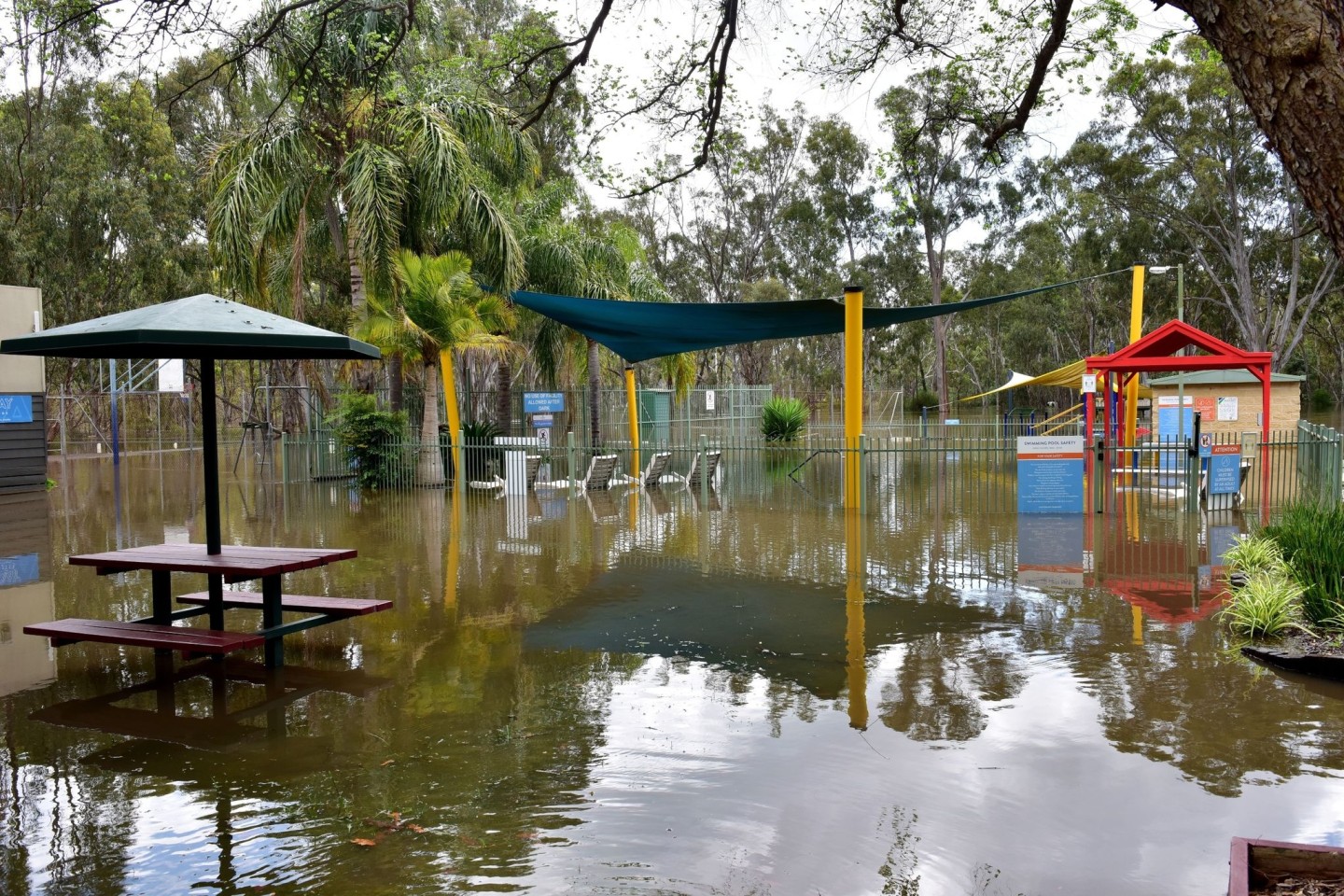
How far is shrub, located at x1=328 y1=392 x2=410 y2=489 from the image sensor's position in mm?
18391

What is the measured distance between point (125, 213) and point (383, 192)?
1734cm

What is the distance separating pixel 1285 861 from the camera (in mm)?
3180

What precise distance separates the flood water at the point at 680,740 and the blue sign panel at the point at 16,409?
1072 cm

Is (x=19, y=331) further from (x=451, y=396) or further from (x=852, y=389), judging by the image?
(x=852, y=389)

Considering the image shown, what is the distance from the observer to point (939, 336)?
141 feet

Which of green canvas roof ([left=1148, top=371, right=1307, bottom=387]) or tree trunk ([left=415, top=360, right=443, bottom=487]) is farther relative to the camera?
green canvas roof ([left=1148, top=371, right=1307, bottom=387])

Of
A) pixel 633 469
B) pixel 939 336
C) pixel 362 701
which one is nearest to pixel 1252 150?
pixel 939 336

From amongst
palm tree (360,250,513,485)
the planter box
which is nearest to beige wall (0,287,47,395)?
palm tree (360,250,513,485)

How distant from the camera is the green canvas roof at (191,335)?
19.1 ft

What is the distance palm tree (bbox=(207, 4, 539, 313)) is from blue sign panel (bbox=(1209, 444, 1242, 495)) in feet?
41.2

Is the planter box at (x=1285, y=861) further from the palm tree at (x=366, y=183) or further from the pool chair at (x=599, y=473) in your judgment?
the palm tree at (x=366, y=183)

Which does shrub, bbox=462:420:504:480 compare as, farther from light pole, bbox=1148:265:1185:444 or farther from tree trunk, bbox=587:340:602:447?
light pole, bbox=1148:265:1185:444

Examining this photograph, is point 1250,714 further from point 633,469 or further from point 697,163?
point 633,469

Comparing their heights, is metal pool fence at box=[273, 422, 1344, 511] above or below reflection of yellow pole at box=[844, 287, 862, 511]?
below
